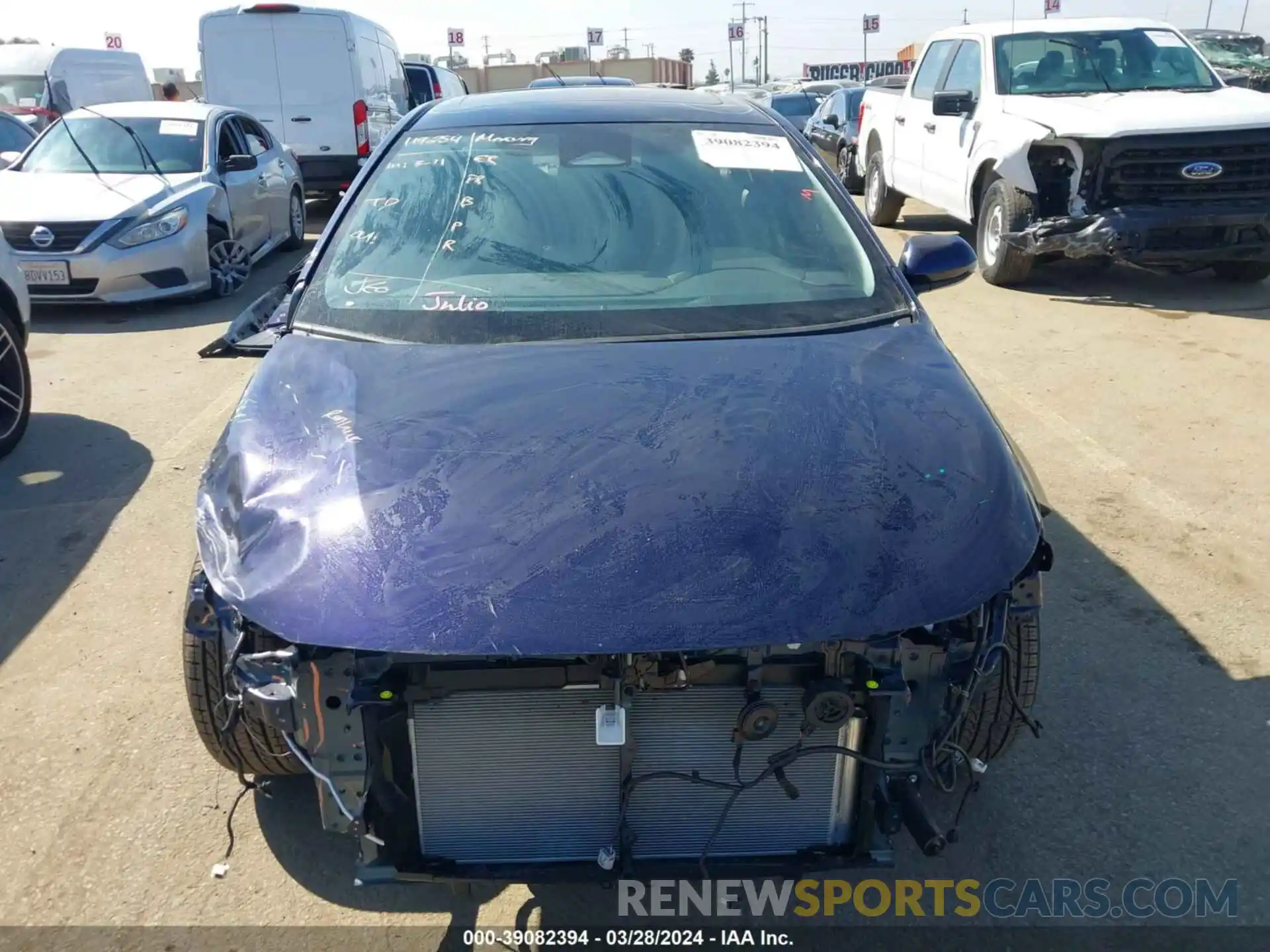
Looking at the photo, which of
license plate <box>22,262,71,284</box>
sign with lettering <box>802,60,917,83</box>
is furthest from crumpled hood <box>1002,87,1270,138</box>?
sign with lettering <box>802,60,917,83</box>

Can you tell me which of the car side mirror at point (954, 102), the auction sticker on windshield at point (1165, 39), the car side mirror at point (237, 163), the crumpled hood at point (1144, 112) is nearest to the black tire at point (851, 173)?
the car side mirror at point (954, 102)

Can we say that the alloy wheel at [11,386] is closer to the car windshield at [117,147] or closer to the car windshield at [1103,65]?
the car windshield at [117,147]

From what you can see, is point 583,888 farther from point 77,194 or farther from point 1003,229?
point 77,194

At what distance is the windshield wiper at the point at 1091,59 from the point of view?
8.48m

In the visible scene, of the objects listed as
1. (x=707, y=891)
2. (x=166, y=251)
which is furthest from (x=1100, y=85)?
(x=707, y=891)

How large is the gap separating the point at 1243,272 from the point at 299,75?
406 inches

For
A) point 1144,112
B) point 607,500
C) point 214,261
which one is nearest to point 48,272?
point 214,261

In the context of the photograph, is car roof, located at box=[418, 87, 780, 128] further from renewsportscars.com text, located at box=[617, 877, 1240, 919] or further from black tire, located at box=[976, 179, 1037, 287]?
black tire, located at box=[976, 179, 1037, 287]

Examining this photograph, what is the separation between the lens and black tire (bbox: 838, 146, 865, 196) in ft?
44.2

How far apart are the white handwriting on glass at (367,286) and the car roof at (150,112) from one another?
7.40 m

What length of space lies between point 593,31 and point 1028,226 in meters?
35.3

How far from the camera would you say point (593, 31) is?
3962cm

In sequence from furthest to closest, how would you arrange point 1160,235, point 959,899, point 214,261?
point 214,261 → point 1160,235 → point 959,899

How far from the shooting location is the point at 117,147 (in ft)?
29.2
